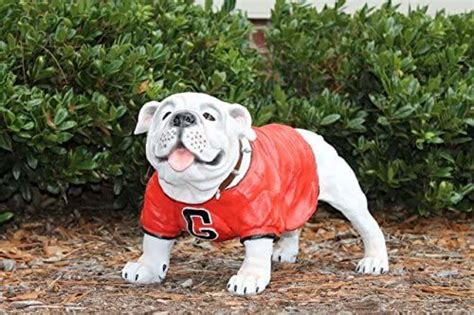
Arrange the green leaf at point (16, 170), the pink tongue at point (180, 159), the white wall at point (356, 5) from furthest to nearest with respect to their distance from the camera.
Answer: the white wall at point (356, 5), the green leaf at point (16, 170), the pink tongue at point (180, 159)

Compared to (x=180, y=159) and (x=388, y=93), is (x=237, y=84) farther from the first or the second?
(x=180, y=159)

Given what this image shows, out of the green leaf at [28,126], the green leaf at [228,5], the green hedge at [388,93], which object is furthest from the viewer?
the green leaf at [228,5]

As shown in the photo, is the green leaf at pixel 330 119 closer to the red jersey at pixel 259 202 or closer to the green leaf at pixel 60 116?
the red jersey at pixel 259 202

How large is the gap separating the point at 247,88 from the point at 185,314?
1.91 meters

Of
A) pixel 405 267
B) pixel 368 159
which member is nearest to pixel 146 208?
pixel 405 267

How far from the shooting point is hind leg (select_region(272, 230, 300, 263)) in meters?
5.21

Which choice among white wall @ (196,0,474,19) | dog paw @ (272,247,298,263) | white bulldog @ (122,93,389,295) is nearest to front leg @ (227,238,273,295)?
white bulldog @ (122,93,389,295)

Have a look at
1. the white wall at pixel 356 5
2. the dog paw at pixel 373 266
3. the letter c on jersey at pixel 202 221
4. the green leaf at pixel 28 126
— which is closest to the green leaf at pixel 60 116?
the green leaf at pixel 28 126

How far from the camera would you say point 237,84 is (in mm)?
5863

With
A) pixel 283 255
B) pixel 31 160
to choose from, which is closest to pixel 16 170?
pixel 31 160

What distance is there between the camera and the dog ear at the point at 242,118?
14.3 ft

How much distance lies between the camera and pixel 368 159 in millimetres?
6012

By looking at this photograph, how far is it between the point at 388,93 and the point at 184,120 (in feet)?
6.37

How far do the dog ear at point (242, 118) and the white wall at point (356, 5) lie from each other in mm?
3505
